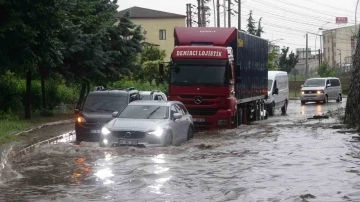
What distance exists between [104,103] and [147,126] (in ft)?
16.0

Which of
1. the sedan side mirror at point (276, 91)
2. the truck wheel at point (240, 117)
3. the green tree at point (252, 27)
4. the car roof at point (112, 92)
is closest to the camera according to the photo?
the car roof at point (112, 92)

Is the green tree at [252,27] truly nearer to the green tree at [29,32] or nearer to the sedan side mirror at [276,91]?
the sedan side mirror at [276,91]

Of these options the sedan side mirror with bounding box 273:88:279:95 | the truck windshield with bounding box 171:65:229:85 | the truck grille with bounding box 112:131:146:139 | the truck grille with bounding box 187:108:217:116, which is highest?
the truck windshield with bounding box 171:65:229:85

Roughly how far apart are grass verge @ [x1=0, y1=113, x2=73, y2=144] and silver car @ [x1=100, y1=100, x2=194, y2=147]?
421cm

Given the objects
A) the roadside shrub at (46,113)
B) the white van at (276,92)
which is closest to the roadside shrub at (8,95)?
the roadside shrub at (46,113)

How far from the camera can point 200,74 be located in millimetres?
27297

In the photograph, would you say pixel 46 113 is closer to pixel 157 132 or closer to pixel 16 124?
pixel 16 124

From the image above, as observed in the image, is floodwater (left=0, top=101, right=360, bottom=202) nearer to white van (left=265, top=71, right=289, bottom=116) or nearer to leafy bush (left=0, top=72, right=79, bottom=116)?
leafy bush (left=0, top=72, right=79, bottom=116)

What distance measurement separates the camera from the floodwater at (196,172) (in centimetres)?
1302

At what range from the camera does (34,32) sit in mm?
25844

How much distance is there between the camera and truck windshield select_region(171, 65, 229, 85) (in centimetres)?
2725

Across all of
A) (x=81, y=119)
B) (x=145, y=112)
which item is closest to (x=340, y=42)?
(x=81, y=119)

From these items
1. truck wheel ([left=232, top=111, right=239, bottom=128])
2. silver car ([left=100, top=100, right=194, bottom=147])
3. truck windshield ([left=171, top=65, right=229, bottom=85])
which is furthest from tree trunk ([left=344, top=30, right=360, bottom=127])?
silver car ([left=100, top=100, right=194, bottom=147])

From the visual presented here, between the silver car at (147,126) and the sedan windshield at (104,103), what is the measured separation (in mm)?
2410
